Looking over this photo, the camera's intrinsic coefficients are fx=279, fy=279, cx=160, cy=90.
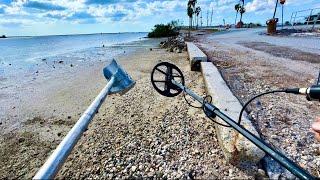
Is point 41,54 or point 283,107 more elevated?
point 283,107

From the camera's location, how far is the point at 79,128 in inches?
92.7

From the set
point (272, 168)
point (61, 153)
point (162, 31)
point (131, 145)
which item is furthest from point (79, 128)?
point (162, 31)

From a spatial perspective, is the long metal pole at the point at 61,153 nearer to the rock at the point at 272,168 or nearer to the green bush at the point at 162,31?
the rock at the point at 272,168

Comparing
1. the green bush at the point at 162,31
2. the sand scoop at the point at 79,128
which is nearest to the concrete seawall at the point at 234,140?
the sand scoop at the point at 79,128

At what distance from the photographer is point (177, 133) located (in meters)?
4.03

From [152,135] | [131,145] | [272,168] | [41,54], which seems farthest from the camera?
[41,54]

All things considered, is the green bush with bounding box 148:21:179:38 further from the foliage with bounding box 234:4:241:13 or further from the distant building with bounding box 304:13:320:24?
the foliage with bounding box 234:4:241:13

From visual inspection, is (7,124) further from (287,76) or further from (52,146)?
(287,76)

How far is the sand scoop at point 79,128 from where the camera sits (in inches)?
74.7

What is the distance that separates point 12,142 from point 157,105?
2671 mm

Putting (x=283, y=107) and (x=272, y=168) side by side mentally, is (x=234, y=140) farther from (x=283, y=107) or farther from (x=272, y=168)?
(x=283, y=107)

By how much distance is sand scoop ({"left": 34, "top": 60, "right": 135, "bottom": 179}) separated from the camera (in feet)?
6.22

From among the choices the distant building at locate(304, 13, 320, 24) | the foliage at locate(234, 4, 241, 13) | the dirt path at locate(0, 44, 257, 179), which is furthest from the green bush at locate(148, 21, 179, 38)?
the dirt path at locate(0, 44, 257, 179)

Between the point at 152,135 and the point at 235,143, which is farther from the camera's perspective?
the point at 152,135
